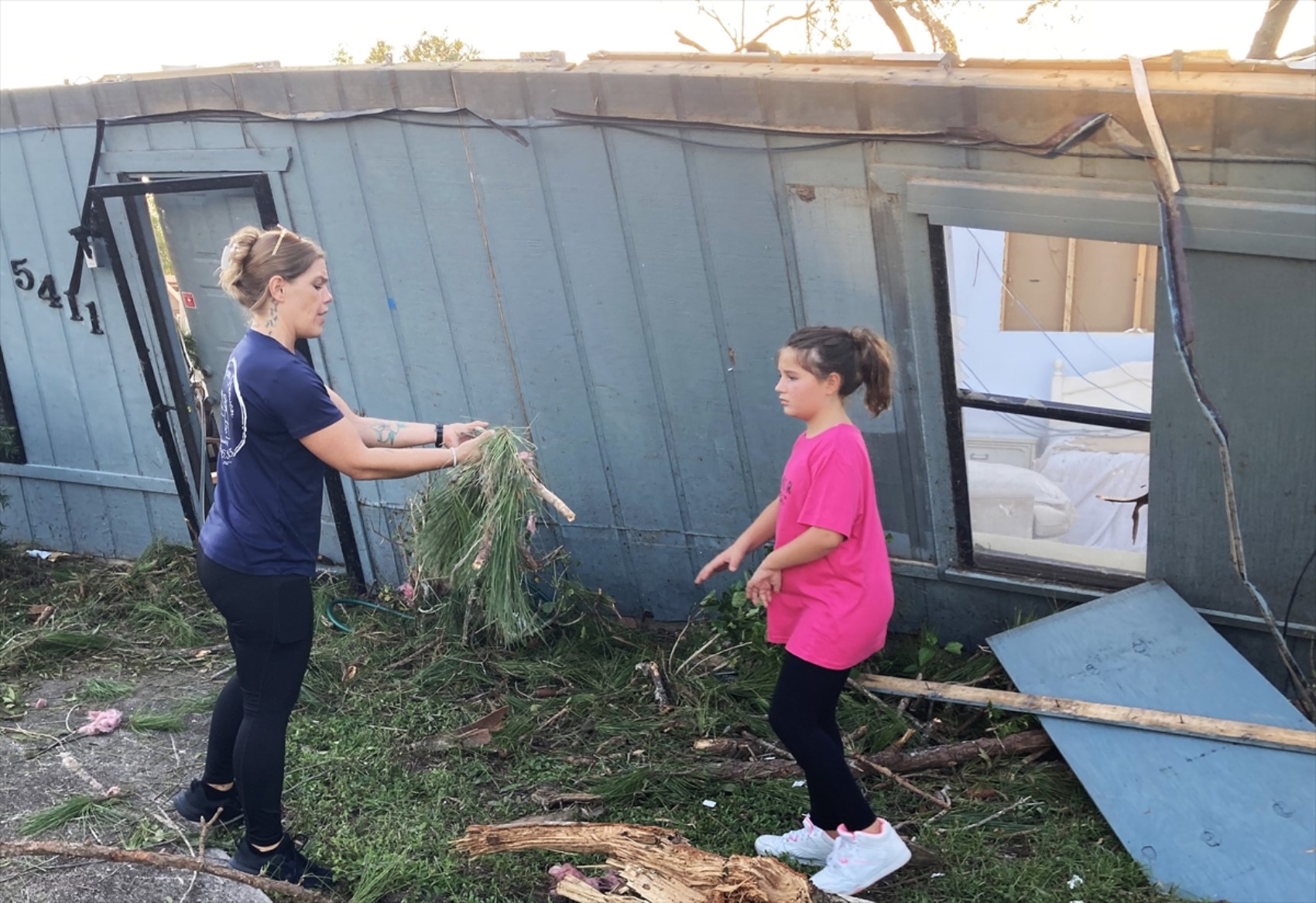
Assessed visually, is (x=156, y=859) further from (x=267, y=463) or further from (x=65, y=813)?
(x=267, y=463)

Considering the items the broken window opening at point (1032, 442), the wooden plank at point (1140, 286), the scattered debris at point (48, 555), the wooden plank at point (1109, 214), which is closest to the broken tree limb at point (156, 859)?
the broken window opening at point (1032, 442)

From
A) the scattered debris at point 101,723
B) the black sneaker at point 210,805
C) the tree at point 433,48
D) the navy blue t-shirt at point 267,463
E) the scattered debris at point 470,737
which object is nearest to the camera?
the navy blue t-shirt at point 267,463

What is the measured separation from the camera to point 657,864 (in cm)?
349

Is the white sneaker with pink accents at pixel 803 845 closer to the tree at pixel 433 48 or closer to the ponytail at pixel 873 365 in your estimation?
the ponytail at pixel 873 365

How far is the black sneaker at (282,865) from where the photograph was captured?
3.54 meters

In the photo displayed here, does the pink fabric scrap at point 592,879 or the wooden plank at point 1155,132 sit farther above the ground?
the wooden plank at point 1155,132

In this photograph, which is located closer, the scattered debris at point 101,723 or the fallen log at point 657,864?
the fallen log at point 657,864

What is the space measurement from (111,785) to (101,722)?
553mm

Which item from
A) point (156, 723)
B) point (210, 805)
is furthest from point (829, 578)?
point (156, 723)

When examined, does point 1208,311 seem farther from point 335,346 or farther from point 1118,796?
point 335,346

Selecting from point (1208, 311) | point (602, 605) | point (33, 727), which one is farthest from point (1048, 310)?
point (33, 727)

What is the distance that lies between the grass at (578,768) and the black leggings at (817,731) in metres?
0.37

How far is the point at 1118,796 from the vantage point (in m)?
3.76

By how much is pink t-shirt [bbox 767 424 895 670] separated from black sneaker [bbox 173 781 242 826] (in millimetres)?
1996
